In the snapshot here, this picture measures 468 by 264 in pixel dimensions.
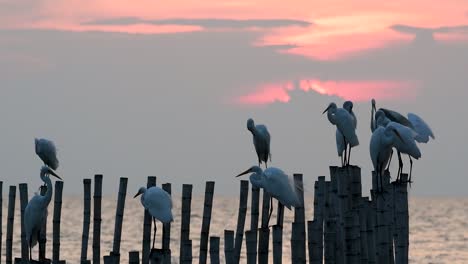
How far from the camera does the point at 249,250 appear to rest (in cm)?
1366

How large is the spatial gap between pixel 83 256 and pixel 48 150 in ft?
8.79

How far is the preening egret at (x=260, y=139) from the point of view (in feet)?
65.1

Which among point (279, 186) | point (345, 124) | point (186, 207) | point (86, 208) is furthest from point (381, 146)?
point (86, 208)

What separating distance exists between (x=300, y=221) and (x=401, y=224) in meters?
1.57

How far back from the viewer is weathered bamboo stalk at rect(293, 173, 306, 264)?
13812 millimetres

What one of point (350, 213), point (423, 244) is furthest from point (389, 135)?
point (423, 244)

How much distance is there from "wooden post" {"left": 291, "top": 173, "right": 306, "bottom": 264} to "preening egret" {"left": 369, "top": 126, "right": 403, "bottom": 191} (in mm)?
1039

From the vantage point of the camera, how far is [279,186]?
50.3ft

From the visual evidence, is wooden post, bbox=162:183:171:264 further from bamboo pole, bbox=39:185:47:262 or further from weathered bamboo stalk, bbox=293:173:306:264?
weathered bamboo stalk, bbox=293:173:306:264

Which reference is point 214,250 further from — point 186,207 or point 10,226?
point 10,226

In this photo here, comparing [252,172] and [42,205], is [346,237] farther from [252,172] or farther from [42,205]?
[42,205]

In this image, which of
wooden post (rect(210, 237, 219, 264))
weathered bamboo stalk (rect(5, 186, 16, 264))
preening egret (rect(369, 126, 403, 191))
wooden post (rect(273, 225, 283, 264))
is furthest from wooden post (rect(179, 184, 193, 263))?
weathered bamboo stalk (rect(5, 186, 16, 264))

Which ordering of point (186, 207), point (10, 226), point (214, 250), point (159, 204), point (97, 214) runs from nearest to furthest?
point (214, 250)
point (159, 204)
point (186, 207)
point (97, 214)
point (10, 226)

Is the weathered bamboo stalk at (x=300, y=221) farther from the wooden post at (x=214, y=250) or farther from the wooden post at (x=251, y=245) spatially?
the wooden post at (x=214, y=250)
